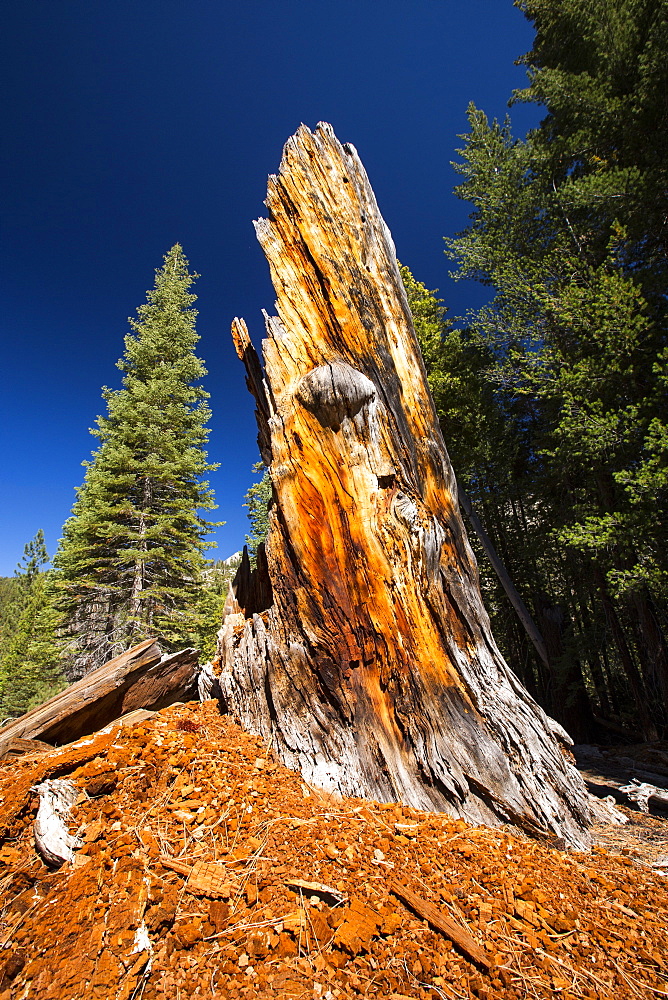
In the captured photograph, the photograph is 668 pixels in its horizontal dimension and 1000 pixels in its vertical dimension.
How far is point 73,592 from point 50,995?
11.4 m

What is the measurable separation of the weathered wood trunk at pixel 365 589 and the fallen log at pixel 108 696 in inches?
25.8

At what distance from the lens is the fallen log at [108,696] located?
339 centimetres

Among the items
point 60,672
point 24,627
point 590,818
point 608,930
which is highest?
point 24,627

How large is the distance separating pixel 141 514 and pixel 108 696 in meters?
8.95

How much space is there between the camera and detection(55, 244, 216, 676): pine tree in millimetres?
10781

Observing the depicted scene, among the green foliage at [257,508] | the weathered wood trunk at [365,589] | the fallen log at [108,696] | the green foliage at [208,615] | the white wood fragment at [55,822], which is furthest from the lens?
the green foliage at [257,508]

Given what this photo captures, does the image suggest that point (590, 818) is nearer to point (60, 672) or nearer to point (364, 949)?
point (364, 949)

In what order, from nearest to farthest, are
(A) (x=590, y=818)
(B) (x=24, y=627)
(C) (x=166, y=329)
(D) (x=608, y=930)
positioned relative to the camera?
(D) (x=608, y=930)
(A) (x=590, y=818)
(B) (x=24, y=627)
(C) (x=166, y=329)

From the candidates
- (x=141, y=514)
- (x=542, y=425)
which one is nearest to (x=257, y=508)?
(x=141, y=514)

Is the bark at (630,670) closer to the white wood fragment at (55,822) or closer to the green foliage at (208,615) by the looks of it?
the green foliage at (208,615)

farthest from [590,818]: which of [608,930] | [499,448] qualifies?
[499,448]

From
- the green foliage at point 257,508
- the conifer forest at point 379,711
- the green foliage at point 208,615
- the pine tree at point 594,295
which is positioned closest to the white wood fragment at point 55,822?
the conifer forest at point 379,711

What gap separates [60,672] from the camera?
10.2 m

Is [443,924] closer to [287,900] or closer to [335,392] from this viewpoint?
[287,900]
